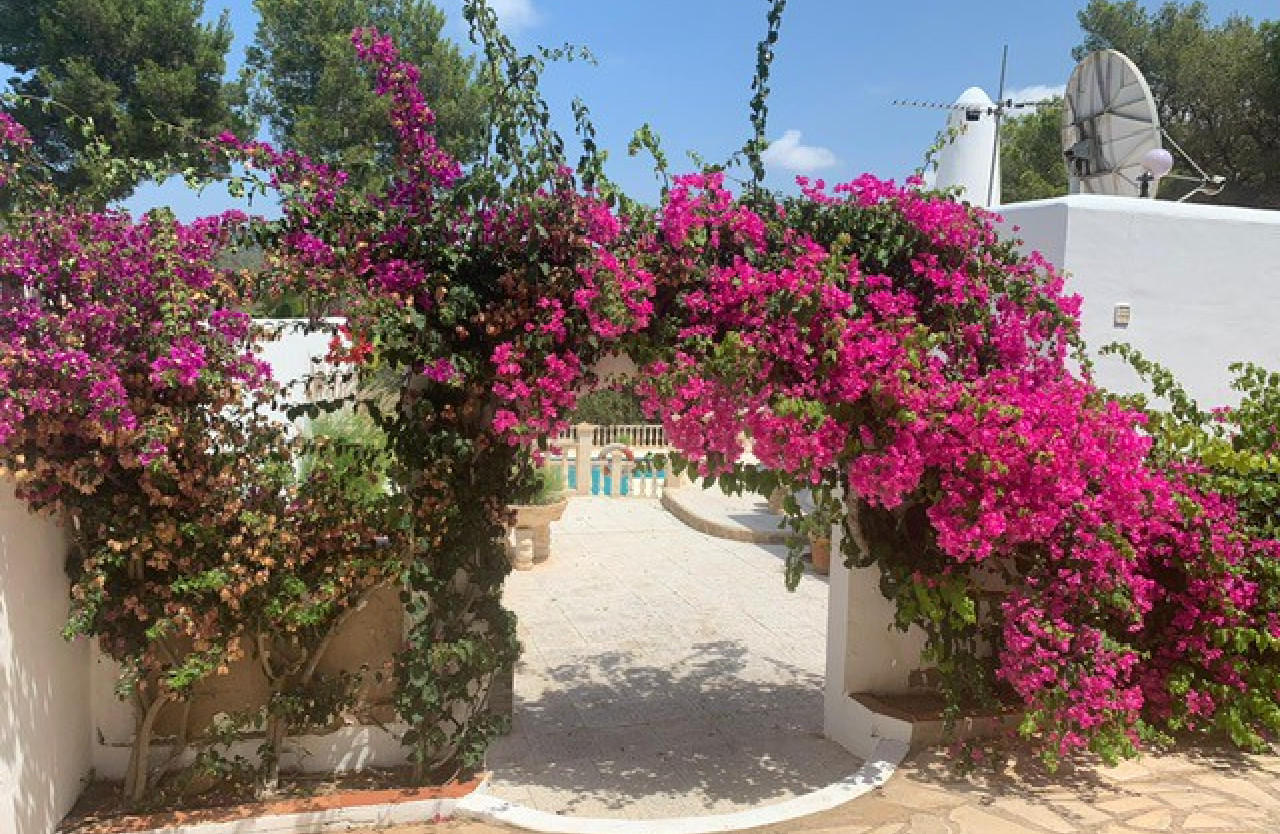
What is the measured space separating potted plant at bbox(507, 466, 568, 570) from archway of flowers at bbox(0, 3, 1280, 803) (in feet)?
17.0

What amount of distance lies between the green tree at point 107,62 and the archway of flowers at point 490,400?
57.9 feet

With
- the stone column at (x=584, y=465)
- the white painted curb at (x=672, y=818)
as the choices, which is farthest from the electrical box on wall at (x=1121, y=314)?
the stone column at (x=584, y=465)

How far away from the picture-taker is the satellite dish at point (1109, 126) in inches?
355

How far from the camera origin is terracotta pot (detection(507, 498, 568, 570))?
31.3ft

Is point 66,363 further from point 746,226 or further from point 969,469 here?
point 969,469

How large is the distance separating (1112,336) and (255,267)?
22.2 feet

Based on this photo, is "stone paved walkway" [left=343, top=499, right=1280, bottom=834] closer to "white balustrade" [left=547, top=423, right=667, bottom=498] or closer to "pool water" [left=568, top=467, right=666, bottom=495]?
"white balustrade" [left=547, top=423, right=667, bottom=498]

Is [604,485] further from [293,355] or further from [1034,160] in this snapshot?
[1034,160]

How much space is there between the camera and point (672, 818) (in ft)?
13.7

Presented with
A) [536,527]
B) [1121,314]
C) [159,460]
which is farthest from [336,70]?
[159,460]

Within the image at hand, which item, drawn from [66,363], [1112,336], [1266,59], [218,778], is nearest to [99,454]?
[66,363]

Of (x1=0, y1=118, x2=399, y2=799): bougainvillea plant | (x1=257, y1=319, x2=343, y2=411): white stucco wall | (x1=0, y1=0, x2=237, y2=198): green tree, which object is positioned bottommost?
(x1=0, y1=118, x2=399, y2=799): bougainvillea plant

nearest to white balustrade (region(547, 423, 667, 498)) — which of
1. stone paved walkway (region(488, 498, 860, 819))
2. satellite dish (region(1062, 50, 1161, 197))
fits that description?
stone paved walkway (region(488, 498, 860, 819))

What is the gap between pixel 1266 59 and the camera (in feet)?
69.8
